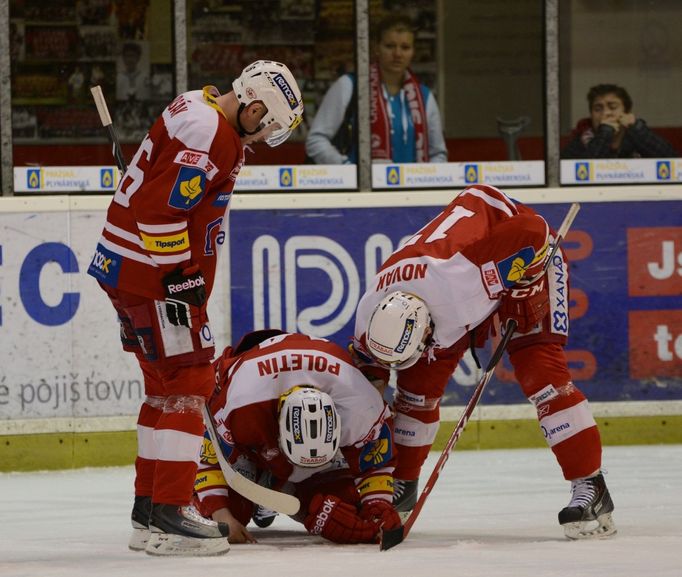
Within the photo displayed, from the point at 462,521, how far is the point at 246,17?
2676mm

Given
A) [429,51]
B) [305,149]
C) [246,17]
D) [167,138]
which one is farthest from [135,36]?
[167,138]

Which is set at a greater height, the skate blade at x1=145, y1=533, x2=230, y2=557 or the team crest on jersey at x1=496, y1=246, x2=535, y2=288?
the team crest on jersey at x1=496, y1=246, x2=535, y2=288

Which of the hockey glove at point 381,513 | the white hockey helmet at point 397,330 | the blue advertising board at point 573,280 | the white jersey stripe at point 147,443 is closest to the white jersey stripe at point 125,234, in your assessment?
the white jersey stripe at point 147,443

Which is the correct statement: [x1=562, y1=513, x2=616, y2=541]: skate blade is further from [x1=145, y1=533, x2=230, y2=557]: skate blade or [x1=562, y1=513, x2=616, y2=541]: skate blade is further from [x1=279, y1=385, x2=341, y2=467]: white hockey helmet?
[x1=145, y1=533, x2=230, y2=557]: skate blade

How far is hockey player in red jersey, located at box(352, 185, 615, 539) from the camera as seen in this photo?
157 inches

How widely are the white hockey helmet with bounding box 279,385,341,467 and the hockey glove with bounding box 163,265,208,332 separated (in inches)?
13.7

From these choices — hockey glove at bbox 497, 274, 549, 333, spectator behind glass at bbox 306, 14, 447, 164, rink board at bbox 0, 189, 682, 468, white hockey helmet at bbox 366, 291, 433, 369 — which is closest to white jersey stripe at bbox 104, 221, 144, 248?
white hockey helmet at bbox 366, 291, 433, 369

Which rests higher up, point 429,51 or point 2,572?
point 429,51

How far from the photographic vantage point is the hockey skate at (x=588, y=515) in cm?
399

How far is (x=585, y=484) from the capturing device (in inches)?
162

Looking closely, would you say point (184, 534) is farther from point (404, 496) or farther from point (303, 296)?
point (303, 296)

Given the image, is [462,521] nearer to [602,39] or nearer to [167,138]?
[167,138]

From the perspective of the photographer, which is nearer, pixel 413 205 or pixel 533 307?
pixel 533 307

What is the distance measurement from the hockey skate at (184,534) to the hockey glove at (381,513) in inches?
16.8
